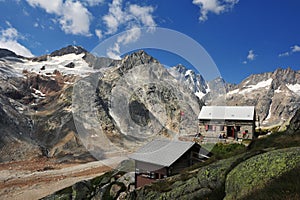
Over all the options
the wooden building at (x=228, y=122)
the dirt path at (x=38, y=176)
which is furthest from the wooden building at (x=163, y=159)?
the dirt path at (x=38, y=176)

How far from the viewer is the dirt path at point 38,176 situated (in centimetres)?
4169

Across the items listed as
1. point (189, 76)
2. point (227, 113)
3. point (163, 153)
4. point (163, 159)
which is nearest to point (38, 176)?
point (163, 153)

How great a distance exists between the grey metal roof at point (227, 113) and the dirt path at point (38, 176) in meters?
23.3

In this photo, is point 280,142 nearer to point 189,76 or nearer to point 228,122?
point 189,76

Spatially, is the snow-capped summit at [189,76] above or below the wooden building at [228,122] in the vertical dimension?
above

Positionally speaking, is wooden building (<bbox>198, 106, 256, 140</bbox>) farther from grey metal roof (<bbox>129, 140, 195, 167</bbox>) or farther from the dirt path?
the dirt path

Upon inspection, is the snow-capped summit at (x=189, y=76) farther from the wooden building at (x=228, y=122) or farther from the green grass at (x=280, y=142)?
the wooden building at (x=228, y=122)

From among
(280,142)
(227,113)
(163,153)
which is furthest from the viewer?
(227,113)

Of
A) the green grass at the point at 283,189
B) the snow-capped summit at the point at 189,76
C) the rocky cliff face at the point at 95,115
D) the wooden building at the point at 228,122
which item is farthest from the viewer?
the rocky cliff face at the point at 95,115

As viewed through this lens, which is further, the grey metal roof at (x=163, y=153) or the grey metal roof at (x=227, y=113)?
the grey metal roof at (x=227, y=113)

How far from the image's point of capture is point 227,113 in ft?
132

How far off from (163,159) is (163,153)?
1.19m

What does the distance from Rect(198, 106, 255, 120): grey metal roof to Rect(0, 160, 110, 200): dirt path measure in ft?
76.6

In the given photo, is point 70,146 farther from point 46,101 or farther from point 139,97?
point 46,101
